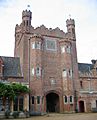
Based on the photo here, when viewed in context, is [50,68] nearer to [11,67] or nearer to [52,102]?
[52,102]

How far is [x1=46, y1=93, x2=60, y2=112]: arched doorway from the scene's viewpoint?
38.5 metres

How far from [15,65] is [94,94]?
677 inches

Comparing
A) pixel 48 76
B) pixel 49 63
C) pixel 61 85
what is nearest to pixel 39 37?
pixel 49 63

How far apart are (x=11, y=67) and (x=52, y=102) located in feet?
36.3

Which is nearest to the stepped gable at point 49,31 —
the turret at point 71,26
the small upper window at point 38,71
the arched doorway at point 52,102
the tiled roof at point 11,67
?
the turret at point 71,26

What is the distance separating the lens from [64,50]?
40.1 m

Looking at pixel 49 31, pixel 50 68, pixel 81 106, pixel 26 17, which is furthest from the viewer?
pixel 49 31

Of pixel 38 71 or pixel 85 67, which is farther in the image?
pixel 85 67

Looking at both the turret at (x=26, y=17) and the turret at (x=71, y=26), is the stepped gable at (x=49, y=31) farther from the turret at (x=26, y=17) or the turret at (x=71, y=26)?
the turret at (x=26, y=17)

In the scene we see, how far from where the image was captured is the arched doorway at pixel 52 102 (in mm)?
38550

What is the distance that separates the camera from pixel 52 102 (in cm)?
4047

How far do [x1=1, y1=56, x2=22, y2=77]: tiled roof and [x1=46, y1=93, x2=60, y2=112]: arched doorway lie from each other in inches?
299

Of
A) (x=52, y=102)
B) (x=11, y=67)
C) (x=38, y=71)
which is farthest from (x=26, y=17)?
(x=52, y=102)

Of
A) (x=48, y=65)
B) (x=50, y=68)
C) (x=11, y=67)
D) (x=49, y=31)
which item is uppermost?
(x=49, y=31)
